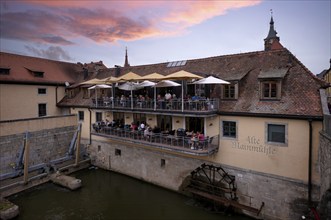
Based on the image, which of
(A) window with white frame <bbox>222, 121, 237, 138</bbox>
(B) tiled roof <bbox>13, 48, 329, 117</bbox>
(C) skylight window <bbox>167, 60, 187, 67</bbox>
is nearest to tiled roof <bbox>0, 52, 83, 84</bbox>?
(B) tiled roof <bbox>13, 48, 329, 117</bbox>

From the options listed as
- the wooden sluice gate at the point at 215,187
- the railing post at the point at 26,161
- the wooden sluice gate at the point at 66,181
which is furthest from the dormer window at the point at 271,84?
the railing post at the point at 26,161

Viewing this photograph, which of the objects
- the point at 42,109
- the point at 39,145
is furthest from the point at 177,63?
the point at 42,109

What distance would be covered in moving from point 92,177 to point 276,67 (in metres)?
18.0

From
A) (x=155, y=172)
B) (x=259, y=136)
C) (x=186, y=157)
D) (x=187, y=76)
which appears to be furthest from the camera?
(x=155, y=172)

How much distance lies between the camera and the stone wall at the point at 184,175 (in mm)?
12805

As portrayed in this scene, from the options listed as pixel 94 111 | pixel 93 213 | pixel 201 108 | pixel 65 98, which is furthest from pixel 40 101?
pixel 201 108

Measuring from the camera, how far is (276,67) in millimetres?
15000

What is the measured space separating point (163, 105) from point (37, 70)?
1700cm

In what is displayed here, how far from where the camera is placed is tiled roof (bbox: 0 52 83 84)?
22.8 metres

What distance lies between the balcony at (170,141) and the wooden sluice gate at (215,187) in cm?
172

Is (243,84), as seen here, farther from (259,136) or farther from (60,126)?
(60,126)

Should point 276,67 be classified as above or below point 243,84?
above

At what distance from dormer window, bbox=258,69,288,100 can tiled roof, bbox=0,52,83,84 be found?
22157 millimetres

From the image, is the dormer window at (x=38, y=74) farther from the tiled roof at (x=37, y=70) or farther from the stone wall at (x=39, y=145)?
the stone wall at (x=39, y=145)
